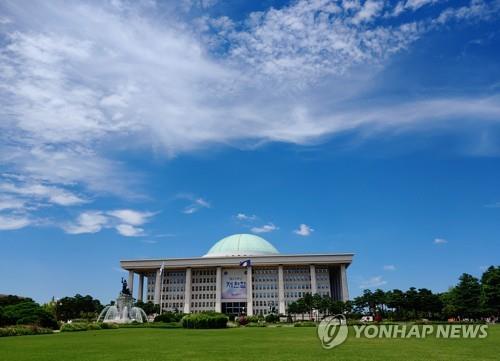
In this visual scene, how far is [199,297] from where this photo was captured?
96.8m

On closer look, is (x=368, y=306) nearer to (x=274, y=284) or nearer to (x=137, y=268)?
(x=274, y=284)

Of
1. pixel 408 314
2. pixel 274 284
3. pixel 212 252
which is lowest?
pixel 408 314

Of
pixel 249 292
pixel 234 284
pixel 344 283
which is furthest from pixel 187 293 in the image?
pixel 344 283

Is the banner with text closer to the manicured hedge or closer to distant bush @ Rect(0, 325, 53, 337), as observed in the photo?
the manicured hedge

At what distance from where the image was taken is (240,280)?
95.1 m

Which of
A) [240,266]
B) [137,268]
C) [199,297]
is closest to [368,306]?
[240,266]

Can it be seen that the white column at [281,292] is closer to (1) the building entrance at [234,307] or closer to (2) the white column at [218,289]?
(1) the building entrance at [234,307]

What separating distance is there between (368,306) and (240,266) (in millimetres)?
32501

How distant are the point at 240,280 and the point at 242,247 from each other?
9.08 m

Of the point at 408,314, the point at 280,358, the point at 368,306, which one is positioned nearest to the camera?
the point at 280,358

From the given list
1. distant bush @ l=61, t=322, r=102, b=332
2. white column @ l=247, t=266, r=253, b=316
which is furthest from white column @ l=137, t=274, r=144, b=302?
distant bush @ l=61, t=322, r=102, b=332

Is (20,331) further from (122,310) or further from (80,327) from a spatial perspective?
(122,310)

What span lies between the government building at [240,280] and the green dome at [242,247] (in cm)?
41

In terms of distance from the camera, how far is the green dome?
100 m
